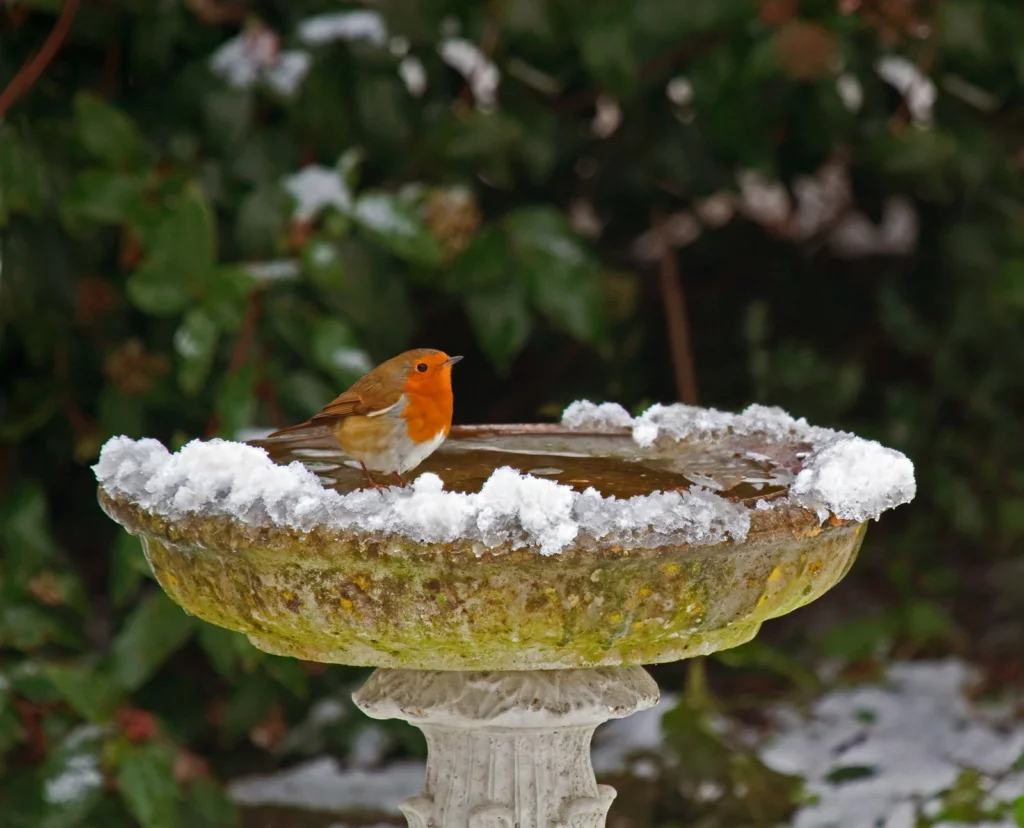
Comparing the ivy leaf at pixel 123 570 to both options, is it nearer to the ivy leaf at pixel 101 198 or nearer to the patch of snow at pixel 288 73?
the ivy leaf at pixel 101 198

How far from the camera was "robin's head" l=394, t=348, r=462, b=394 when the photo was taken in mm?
1253

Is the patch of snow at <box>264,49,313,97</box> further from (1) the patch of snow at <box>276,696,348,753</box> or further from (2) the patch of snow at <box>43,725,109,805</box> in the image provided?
(1) the patch of snow at <box>276,696,348,753</box>

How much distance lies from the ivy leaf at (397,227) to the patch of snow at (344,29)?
0.27 metres

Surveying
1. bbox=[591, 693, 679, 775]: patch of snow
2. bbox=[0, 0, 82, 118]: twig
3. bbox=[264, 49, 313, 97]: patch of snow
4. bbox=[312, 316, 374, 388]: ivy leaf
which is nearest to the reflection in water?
bbox=[312, 316, 374, 388]: ivy leaf

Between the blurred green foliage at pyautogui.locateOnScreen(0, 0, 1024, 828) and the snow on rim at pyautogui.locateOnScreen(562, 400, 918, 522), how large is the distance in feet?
1.68

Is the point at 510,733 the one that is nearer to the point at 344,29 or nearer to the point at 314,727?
the point at 344,29

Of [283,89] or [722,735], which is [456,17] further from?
[722,735]

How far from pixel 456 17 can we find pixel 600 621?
3.83 feet

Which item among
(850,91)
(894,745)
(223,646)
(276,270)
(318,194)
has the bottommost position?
(223,646)

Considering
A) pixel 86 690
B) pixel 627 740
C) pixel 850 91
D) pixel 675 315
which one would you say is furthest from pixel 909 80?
pixel 86 690

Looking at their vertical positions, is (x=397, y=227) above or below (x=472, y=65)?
below

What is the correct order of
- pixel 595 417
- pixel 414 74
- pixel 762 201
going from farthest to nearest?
pixel 762 201 → pixel 414 74 → pixel 595 417

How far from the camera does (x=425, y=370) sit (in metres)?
1.26

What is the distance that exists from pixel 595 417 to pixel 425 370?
351 millimetres
